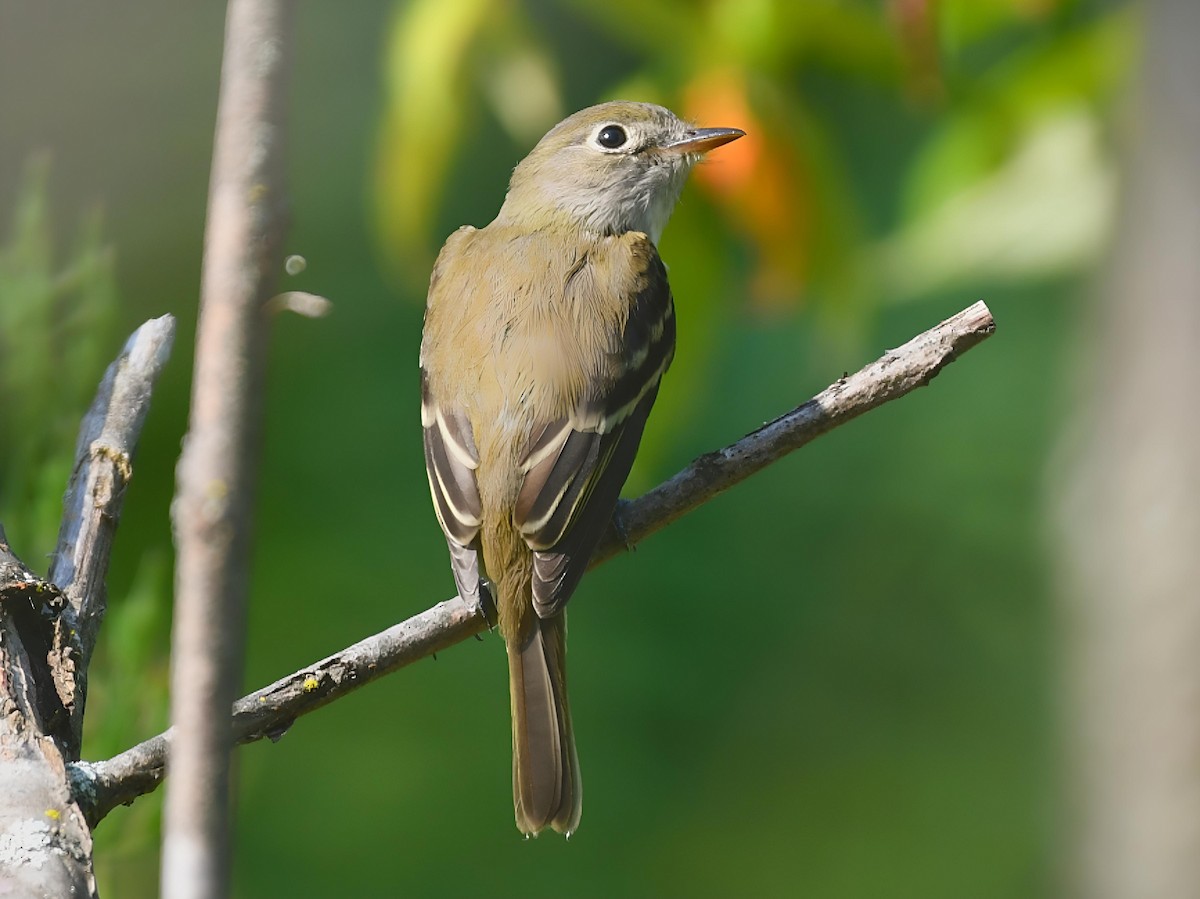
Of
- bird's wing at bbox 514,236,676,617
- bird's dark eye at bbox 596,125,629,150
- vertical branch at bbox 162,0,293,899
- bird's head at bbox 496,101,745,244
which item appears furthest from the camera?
bird's dark eye at bbox 596,125,629,150

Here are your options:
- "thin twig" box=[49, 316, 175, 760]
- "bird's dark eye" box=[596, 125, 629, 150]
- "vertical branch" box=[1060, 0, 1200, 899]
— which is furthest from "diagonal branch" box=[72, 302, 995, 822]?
"bird's dark eye" box=[596, 125, 629, 150]

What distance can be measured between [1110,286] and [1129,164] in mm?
219

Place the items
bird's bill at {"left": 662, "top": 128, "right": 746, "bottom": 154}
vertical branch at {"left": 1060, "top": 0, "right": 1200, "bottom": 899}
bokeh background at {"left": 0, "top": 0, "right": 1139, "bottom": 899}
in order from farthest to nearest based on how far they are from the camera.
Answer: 1. bokeh background at {"left": 0, "top": 0, "right": 1139, "bottom": 899}
2. bird's bill at {"left": 662, "top": 128, "right": 746, "bottom": 154}
3. vertical branch at {"left": 1060, "top": 0, "right": 1200, "bottom": 899}

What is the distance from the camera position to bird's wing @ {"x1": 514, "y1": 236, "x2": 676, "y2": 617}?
248 centimetres

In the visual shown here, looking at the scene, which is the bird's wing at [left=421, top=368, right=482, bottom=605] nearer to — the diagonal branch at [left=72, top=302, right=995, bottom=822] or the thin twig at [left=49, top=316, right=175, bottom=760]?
the diagonal branch at [left=72, top=302, right=995, bottom=822]

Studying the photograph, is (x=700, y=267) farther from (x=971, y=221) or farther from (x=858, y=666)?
(x=858, y=666)

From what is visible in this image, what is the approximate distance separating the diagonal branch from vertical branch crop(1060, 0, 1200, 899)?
0.40 m

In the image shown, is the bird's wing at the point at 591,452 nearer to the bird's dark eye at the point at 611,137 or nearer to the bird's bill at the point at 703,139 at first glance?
the bird's bill at the point at 703,139

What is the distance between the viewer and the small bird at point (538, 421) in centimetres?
250

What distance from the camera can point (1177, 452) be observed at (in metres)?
2.33

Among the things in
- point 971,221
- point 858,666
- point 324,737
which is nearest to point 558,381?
point 971,221

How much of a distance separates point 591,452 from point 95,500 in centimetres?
92

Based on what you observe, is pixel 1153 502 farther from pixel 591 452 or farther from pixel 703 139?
pixel 703 139

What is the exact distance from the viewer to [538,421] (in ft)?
8.61
